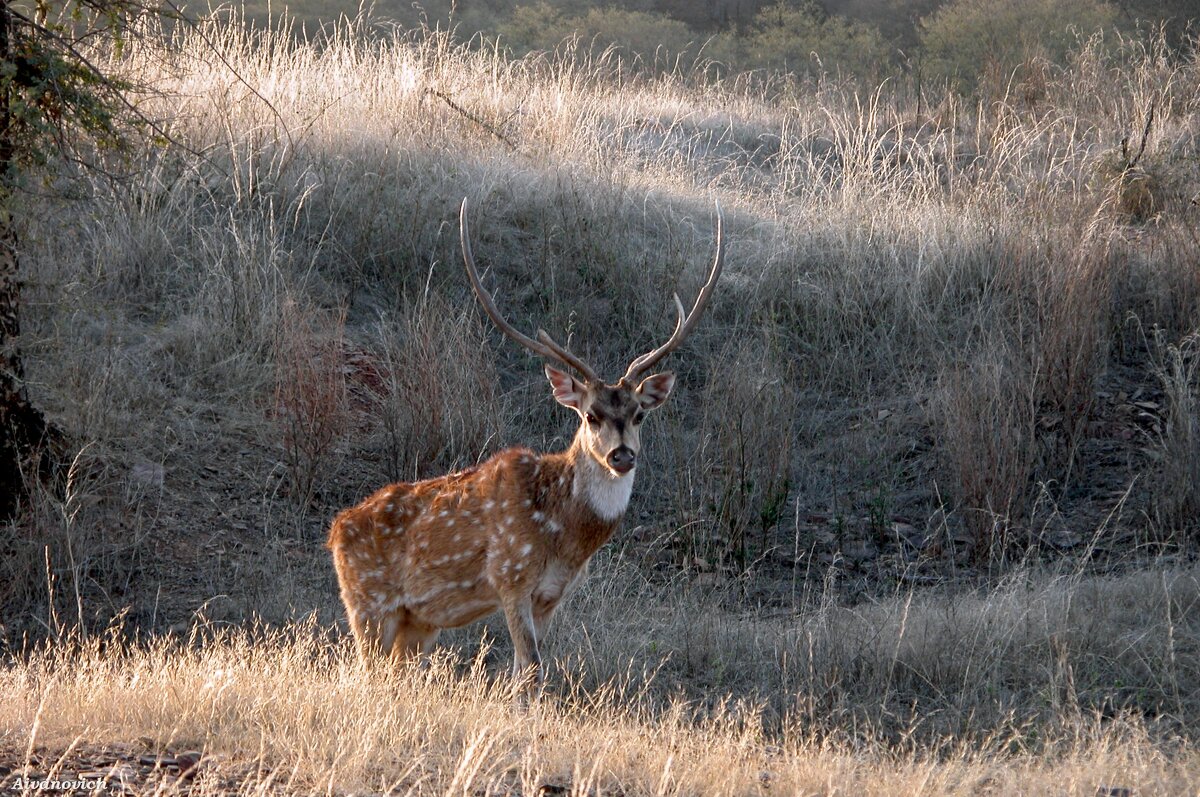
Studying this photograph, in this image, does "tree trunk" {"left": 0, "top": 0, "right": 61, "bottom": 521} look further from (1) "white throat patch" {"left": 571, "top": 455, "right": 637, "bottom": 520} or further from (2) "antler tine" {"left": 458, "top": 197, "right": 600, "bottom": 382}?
(1) "white throat patch" {"left": 571, "top": 455, "right": 637, "bottom": 520}

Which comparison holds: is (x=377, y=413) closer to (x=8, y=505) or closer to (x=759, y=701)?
(x=8, y=505)

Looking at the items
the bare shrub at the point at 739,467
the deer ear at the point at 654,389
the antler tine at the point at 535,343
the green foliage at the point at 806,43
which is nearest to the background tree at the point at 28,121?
the antler tine at the point at 535,343

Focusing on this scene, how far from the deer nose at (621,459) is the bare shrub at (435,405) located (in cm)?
371

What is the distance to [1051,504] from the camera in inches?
394

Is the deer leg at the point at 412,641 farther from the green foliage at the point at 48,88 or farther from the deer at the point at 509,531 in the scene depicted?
the green foliage at the point at 48,88

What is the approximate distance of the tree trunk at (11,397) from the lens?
309 inches

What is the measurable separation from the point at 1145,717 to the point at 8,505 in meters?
7.02

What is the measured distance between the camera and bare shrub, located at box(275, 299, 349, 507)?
31.3 feet

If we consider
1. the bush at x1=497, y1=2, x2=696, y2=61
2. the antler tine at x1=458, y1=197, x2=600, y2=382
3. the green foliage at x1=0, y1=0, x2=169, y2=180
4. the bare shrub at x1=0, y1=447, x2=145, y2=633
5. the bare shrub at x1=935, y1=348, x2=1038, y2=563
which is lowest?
the bare shrub at x1=0, y1=447, x2=145, y2=633

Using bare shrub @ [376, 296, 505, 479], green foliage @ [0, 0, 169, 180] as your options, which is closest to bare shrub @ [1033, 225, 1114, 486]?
bare shrub @ [376, 296, 505, 479]

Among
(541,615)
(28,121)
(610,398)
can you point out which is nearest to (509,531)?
(541,615)

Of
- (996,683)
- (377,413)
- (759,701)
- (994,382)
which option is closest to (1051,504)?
(994,382)

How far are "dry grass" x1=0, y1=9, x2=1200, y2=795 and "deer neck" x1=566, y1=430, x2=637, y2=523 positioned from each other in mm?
974

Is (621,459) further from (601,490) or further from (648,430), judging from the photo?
(648,430)
